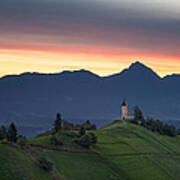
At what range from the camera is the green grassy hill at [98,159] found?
290 feet

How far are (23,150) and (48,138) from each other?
21194 millimetres

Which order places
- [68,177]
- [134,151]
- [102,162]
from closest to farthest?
[68,177], [102,162], [134,151]

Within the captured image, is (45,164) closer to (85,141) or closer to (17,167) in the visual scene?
(17,167)

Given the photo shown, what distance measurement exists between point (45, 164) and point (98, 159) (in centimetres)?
2453

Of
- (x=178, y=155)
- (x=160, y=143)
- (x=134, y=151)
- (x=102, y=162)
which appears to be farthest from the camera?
(x=160, y=143)

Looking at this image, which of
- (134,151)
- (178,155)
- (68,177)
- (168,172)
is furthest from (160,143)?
(68,177)

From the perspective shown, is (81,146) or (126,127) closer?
(81,146)

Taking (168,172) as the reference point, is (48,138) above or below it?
above

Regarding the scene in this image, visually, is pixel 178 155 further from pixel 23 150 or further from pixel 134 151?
pixel 23 150

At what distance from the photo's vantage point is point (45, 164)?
9162cm

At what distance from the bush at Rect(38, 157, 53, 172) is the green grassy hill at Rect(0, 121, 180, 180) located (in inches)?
43.2

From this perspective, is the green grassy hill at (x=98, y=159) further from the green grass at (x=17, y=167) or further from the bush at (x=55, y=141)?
the bush at (x=55, y=141)

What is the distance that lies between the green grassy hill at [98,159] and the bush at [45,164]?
1096 mm

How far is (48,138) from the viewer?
118 m
